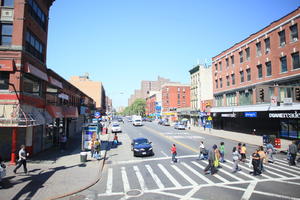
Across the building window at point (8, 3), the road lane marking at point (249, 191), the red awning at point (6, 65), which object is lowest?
the road lane marking at point (249, 191)

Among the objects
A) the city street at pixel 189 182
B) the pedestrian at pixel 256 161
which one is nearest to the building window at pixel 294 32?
the city street at pixel 189 182

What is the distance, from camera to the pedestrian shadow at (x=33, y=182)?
9961 millimetres

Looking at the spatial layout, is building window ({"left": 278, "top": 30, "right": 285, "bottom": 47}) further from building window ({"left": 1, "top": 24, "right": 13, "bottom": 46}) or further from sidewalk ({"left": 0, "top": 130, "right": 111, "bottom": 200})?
building window ({"left": 1, "top": 24, "right": 13, "bottom": 46})

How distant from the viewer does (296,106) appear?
2612 cm

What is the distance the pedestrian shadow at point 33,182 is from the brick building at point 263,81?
17724mm

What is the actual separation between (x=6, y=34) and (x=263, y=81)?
114ft

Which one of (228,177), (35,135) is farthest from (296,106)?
(35,135)

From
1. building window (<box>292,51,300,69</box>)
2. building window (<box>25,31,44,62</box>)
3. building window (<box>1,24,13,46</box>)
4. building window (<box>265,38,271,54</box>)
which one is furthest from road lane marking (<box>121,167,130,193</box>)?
building window (<box>265,38,271,54</box>)

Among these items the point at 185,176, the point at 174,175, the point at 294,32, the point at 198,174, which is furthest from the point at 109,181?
the point at 294,32

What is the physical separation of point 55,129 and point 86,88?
205ft

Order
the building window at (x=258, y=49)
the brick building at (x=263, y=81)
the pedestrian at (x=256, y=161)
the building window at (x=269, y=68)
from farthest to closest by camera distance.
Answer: the building window at (x=258, y=49) < the building window at (x=269, y=68) < the brick building at (x=263, y=81) < the pedestrian at (x=256, y=161)

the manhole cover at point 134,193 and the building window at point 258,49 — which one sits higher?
the building window at point 258,49

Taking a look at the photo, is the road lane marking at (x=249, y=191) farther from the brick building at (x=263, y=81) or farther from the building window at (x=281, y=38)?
the building window at (x=281, y=38)

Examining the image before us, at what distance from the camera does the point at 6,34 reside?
16562mm
